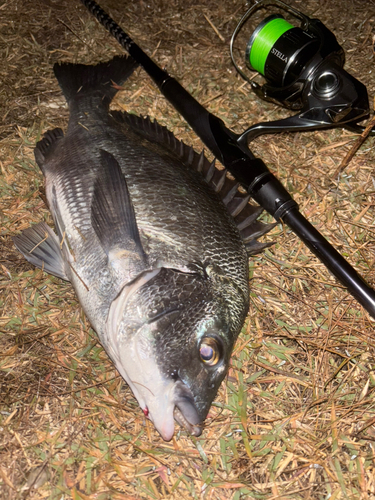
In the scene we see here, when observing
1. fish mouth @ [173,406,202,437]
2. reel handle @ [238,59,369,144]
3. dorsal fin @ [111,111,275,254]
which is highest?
reel handle @ [238,59,369,144]

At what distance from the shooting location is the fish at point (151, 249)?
7.75 ft

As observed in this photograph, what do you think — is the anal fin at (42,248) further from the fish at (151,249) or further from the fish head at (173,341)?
the fish head at (173,341)

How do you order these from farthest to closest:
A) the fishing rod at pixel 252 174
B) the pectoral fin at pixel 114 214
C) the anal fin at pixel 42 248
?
1. the anal fin at pixel 42 248
2. the fishing rod at pixel 252 174
3. the pectoral fin at pixel 114 214

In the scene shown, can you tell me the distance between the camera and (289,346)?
3.09m

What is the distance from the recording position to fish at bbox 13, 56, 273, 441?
2.36 meters

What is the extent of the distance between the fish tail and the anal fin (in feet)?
3.55

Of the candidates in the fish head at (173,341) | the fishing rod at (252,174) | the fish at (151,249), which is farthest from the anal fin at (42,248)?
the fishing rod at (252,174)

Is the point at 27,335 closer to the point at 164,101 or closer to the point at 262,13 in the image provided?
the point at 164,101

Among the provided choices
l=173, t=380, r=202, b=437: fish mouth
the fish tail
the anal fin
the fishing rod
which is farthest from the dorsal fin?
l=173, t=380, r=202, b=437: fish mouth

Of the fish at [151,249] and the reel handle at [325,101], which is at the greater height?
the reel handle at [325,101]

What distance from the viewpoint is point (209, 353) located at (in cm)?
238

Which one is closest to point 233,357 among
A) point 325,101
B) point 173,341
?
point 173,341

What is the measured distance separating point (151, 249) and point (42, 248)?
956 millimetres

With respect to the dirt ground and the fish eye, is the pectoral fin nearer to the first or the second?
the fish eye
